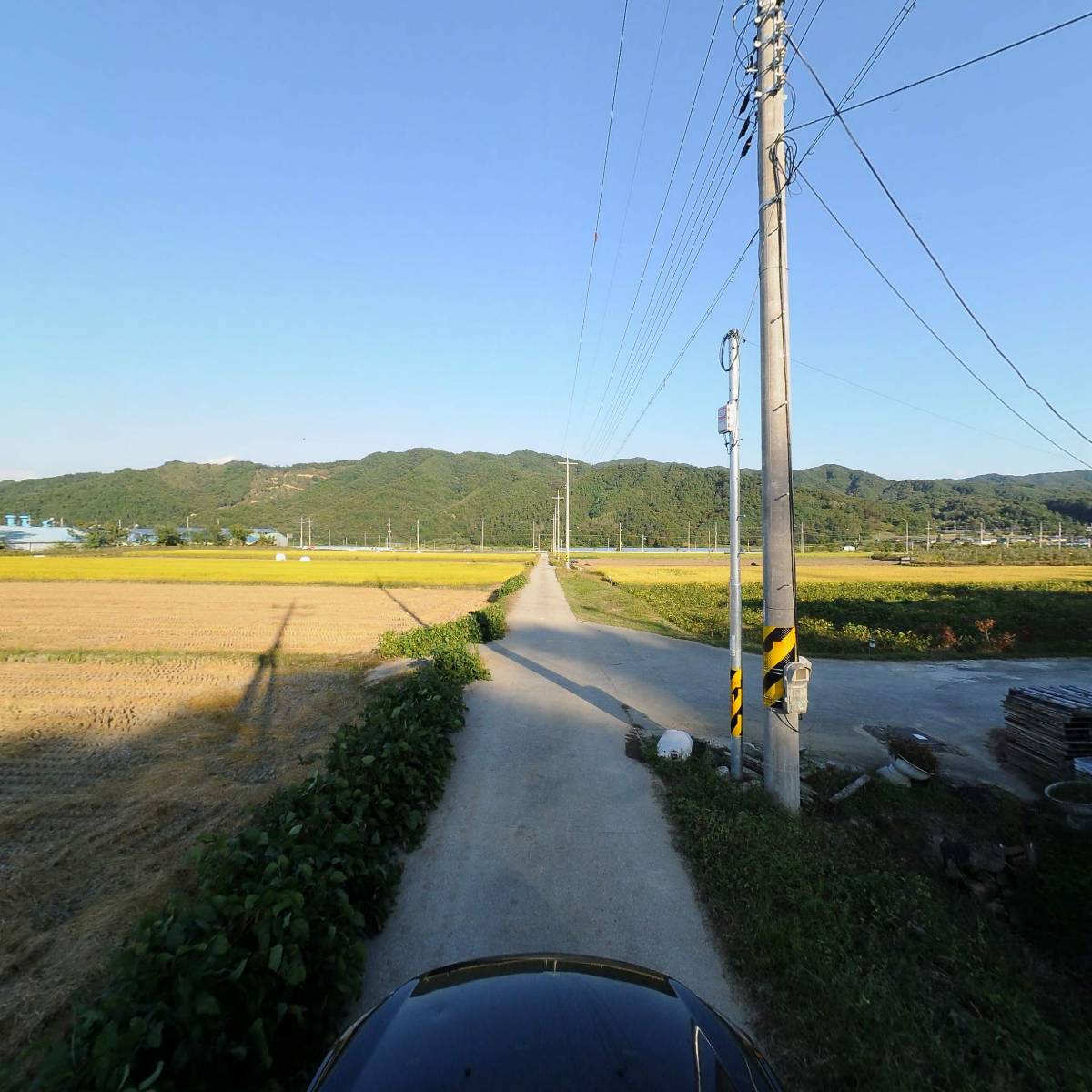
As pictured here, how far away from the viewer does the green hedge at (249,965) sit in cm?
210

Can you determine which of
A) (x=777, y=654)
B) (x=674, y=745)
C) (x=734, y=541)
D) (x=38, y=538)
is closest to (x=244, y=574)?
(x=674, y=745)

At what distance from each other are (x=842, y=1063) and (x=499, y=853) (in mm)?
2591

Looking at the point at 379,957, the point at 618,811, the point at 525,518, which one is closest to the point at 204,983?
the point at 379,957

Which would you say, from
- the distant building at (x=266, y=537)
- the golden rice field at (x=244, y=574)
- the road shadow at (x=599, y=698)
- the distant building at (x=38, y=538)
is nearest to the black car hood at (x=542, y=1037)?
the road shadow at (x=599, y=698)

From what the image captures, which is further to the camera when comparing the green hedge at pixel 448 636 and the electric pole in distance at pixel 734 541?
the green hedge at pixel 448 636

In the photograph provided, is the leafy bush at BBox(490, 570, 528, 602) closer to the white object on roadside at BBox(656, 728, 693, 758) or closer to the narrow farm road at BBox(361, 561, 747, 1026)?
the narrow farm road at BBox(361, 561, 747, 1026)

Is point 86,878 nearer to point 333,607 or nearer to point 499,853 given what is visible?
point 499,853

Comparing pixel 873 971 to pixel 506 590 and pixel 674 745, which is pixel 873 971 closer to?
pixel 674 745

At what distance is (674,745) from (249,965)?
5.03m

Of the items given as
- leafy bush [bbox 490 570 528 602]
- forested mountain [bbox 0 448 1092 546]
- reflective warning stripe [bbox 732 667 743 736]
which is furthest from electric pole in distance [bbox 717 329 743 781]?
forested mountain [bbox 0 448 1092 546]

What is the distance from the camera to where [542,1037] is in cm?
174

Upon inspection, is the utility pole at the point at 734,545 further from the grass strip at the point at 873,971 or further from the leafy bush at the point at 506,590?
the leafy bush at the point at 506,590

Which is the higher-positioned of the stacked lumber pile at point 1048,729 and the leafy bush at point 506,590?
the stacked lumber pile at point 1048,729

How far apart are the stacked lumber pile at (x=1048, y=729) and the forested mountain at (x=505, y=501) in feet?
321
